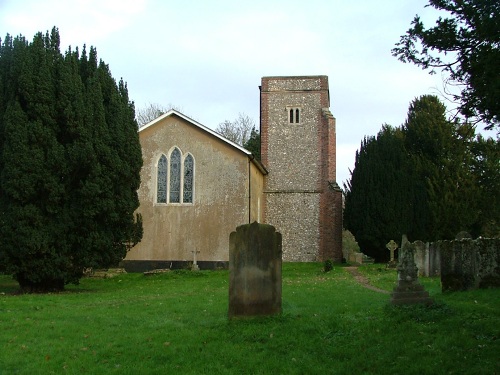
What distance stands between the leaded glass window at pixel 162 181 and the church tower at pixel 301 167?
633cm

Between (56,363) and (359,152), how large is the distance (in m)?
28.3

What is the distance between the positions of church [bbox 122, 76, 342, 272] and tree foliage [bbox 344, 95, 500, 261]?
1.92 m

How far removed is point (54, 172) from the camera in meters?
17.4

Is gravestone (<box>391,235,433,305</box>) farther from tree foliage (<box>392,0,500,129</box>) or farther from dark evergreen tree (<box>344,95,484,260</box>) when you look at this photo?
dark evergreen tree (<box>344,95,484,260</box>)

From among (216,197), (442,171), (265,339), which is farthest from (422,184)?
(265,339)

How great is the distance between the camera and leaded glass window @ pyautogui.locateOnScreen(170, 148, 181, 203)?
95.7 ft

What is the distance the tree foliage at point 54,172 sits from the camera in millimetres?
16938

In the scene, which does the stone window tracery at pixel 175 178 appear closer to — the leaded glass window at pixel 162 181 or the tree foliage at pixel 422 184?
the leaded glass window at pixel 162 181

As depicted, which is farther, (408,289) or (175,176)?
(175,176)

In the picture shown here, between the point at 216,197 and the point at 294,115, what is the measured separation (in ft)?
26.5

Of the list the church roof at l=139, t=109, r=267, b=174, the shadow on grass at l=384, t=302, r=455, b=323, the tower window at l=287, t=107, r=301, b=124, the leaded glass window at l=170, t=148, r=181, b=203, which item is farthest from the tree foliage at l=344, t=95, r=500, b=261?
the shadow on grass at l=384, t=302, r=455, b=323

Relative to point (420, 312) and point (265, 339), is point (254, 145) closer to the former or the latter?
point (420, 312)

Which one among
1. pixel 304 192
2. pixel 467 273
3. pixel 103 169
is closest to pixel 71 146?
pixel 103 169

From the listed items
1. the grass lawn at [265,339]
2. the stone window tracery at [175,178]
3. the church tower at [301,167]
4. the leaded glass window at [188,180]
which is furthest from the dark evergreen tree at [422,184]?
the grass lawn at [265,339]
